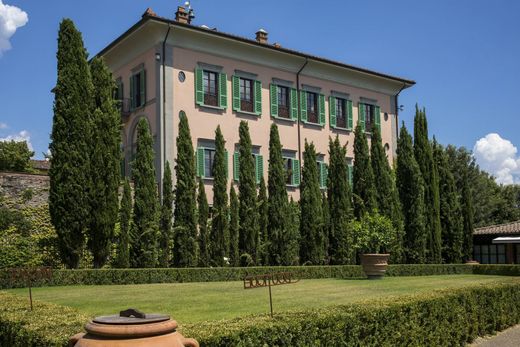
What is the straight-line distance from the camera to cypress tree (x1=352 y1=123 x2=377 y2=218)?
27.1m

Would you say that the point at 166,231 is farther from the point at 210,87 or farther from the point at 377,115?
the point at 377,115

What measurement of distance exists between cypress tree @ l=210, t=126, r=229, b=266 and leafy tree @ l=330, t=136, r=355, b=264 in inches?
215

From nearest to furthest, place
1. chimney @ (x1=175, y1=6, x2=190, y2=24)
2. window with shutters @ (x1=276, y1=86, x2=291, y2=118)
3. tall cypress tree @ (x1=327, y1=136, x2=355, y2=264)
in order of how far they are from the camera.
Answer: tall cypress tree @ (x1=327, y1=136, x2=355, y2=264) → chimney @ (x1=175, y1=6, x2=190, y2=24) → window with shutters @ (x1=276, y1=86, x2=291, y2=118)

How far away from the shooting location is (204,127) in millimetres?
26250

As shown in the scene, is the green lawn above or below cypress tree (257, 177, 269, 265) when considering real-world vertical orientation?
Result: below

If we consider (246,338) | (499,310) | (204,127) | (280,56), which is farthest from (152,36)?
(246,338)

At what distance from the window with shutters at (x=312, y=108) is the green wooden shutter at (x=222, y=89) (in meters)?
5.41

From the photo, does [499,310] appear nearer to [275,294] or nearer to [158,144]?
[275,294]

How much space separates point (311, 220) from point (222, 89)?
722 cm

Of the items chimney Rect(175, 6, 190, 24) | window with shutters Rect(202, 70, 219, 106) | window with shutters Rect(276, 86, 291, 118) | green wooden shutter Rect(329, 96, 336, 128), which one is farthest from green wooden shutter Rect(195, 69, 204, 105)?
green wooden shutter Rect(329, 96, 336, 128)

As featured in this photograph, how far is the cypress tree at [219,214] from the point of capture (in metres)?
22.8

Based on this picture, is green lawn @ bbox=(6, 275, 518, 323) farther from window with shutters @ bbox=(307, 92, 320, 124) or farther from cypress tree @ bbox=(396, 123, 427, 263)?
window with shutters @ bbox=(307, 92, 320, 124)

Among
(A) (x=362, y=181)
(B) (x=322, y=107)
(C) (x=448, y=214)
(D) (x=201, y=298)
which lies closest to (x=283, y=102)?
(B) (x=322, y=107)

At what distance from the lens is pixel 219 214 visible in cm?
2312
